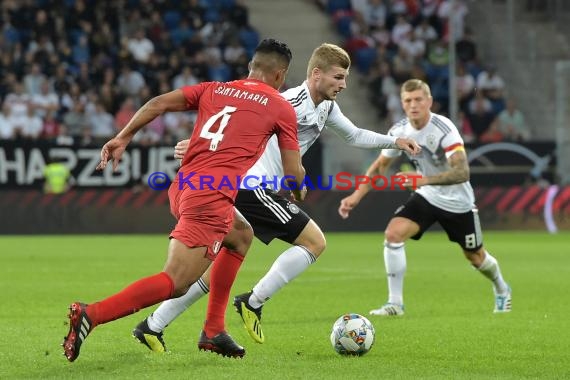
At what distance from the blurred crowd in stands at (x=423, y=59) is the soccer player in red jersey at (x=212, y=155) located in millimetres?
17916

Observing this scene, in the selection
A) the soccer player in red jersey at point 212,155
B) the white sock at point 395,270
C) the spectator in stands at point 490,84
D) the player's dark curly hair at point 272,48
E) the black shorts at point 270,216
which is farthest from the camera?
the spectator in stands at point 490,84

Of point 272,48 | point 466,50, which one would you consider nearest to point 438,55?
point 466,50

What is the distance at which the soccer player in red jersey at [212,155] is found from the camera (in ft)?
22.5

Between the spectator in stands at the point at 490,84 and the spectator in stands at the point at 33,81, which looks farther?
the spectator in stands at the point at 490,84

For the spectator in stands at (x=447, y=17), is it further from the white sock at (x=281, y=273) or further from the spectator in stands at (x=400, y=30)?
the white sock at (x=281, y=273)

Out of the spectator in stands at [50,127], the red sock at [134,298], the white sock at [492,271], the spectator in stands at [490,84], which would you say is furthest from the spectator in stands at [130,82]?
the red sock at [134,298]

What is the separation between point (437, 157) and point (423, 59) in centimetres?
1677

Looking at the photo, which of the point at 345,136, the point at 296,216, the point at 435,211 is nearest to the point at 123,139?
the point at 296,216

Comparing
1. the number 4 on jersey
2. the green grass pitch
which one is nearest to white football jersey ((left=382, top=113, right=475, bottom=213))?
the green grass pitch

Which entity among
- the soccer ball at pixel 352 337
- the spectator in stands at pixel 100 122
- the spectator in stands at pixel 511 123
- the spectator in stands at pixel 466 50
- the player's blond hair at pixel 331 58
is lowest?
the spectator in stands at pixel 511 123

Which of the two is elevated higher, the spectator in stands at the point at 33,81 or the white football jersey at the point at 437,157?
the white football jersey at the point at 437,157

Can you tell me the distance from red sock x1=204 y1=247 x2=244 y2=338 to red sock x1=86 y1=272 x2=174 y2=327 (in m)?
0.89

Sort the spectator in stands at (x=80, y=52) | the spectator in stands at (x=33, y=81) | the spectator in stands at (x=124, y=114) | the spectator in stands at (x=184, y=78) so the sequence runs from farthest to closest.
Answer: the spectator in stands at (x=184, y=78)
the spectator in stands at (x=80, y=52)
the spectator in stands at (x=33, y=81)
the spectator in stands at (x=124, y=114)

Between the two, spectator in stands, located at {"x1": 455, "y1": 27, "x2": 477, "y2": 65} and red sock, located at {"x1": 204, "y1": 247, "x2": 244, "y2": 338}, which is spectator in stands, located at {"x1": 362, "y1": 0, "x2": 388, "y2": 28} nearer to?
spectator in stands, located at {"x1": 455, "y1": 27, "x2": 477, "y2": 65}
